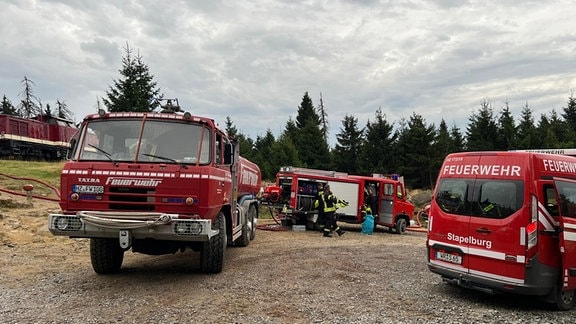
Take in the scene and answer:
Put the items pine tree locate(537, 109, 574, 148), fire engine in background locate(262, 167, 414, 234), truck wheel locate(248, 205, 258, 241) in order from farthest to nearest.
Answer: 1. pine tree locate(537, 109, 574, 148)
2. fire engine in background locate(262, 167, 414, 234)
3. truck wheel locate(248, 205, 258, 241)

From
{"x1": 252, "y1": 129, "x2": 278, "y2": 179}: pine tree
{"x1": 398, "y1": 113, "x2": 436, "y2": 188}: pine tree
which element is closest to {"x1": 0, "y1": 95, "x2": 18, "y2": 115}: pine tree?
{"x1": 252, "y1": 129, "x2": 278, "y2": 179}: pine tree

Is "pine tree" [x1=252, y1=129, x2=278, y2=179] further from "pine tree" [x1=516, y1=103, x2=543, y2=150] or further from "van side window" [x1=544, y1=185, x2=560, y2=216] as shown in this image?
"van side window" [x1=544, y1=185, x2=560, y2=216]

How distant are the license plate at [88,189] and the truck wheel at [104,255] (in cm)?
121

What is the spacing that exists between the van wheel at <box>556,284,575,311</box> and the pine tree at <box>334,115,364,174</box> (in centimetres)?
3301

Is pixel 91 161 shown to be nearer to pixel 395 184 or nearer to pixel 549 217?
pixel 549 217

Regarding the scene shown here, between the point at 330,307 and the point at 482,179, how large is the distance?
3048mm

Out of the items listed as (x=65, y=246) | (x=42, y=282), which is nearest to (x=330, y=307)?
(x=42, y=282)

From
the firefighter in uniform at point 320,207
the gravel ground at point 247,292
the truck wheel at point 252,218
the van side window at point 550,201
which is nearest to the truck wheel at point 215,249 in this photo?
the gravel ground at point 247,292

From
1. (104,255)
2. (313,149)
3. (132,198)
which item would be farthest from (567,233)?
(313,149)

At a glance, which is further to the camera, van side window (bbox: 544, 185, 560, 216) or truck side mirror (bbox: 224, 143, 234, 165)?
truck side mirror (bbox: 224, 143, 234, 165)

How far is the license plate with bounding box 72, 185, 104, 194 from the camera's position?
702 centimetres

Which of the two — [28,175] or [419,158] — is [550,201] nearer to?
[28,175]

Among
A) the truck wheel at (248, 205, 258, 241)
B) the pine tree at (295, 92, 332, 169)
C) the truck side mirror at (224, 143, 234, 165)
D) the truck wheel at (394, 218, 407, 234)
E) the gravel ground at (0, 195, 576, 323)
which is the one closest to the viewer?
the gravel ground at (0, 195, 576, 323)

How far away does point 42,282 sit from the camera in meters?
7.83
